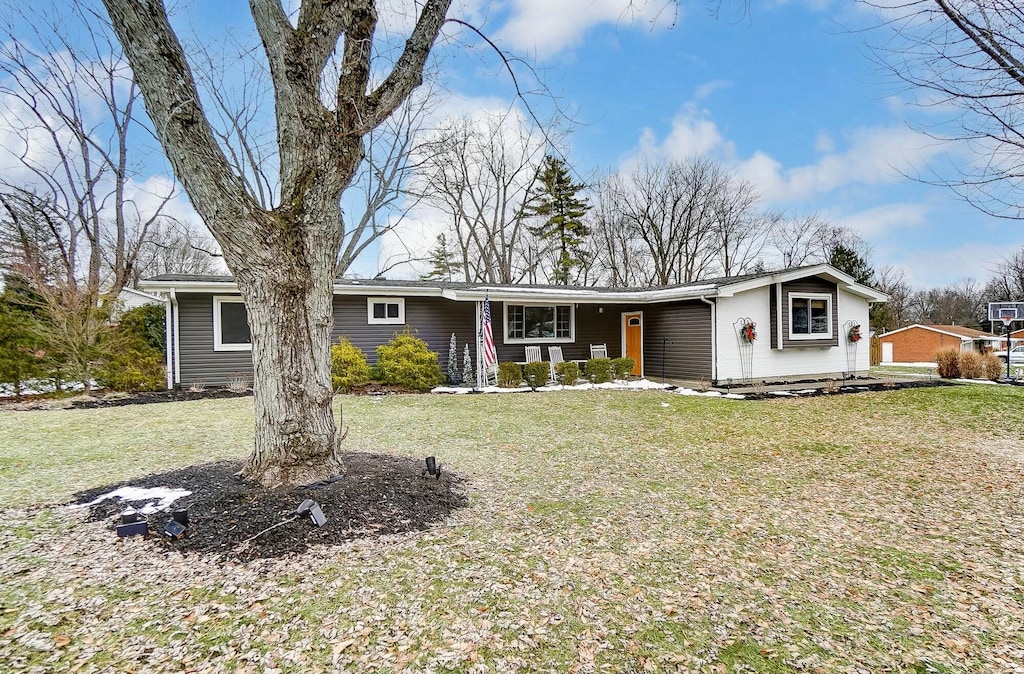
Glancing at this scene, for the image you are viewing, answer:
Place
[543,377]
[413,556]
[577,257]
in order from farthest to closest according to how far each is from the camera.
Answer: [577,257] < [543,377] < [413,556]

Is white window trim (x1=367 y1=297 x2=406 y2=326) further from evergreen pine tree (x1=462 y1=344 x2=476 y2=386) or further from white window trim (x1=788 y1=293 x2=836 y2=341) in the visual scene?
white window trim (x1=788 y1=293 x2=836 y2=341)

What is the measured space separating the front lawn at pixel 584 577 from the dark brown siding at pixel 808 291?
23.9 feet

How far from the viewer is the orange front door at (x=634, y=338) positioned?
572 inches

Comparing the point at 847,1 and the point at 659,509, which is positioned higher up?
the point at 847,1

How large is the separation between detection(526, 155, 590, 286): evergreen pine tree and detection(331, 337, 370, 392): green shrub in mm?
14964

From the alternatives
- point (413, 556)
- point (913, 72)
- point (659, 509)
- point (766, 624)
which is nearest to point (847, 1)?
point (913, 72)

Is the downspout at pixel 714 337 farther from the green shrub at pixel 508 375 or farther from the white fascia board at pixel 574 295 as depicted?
the green shrub at pixel 508 375

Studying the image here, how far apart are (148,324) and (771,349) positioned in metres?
15.6

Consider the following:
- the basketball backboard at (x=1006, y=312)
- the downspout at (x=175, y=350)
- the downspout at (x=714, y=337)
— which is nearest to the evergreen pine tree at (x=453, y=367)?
the downspout at (x=175, y=350)

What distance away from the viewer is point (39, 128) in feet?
46.3

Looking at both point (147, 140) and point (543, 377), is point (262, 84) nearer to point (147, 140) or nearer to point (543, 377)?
point (147, 140)

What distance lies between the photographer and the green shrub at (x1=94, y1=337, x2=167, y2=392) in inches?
434

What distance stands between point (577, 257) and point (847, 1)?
2059 cm

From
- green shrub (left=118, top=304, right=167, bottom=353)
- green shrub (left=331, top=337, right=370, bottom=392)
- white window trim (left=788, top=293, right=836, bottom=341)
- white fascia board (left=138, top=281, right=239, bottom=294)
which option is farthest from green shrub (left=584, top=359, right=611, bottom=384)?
green shrub (left=118, top=304, right=167, bottom=353)
